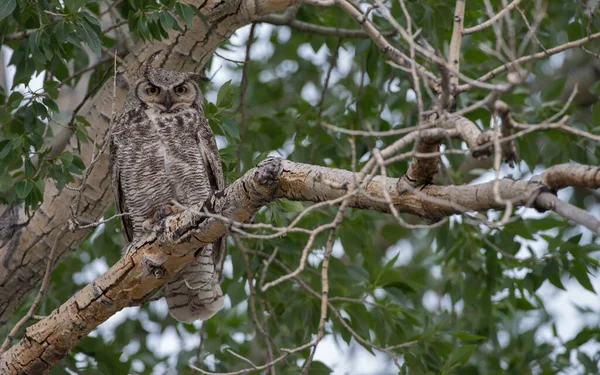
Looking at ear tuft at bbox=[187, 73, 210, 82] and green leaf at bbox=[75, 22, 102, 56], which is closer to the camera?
green leaf at bbox=[75, 22, 102, 56]

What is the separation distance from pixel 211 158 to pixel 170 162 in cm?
19

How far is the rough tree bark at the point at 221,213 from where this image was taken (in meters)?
1.84

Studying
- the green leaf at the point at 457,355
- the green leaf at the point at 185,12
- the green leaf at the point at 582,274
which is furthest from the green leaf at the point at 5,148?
the green leaf at the point at 582,274

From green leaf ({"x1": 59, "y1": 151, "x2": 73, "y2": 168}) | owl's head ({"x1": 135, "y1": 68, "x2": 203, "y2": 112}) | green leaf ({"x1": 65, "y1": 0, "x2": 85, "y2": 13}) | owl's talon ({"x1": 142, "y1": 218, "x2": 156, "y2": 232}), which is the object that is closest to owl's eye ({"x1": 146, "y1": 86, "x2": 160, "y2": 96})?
owl's head ({"x1": 135, "y1": 68, "x2": 203, "y2": 112})

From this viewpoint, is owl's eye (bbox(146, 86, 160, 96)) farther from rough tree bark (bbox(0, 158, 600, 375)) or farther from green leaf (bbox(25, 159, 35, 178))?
rough tree bark (bbox(0, 158, 600, 375))

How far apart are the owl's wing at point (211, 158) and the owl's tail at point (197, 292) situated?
35 centimetres

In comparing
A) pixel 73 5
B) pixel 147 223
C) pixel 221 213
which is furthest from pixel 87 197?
pixel 221 213

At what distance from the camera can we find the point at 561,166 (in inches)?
68.8

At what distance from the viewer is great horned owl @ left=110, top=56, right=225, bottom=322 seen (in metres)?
3.53

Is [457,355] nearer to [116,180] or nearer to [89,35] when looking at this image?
[116,180]

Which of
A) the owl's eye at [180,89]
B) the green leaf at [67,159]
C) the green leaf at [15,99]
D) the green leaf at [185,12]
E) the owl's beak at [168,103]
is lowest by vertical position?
the owl's beak at [168,103]

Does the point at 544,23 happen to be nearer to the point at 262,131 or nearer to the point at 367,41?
the point at 367,41

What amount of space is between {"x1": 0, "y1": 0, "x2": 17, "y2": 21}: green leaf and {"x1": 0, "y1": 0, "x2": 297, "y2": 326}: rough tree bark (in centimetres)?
76

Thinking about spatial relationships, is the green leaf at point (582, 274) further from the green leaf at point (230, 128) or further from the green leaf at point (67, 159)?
the green leaf at point (67, 159)
